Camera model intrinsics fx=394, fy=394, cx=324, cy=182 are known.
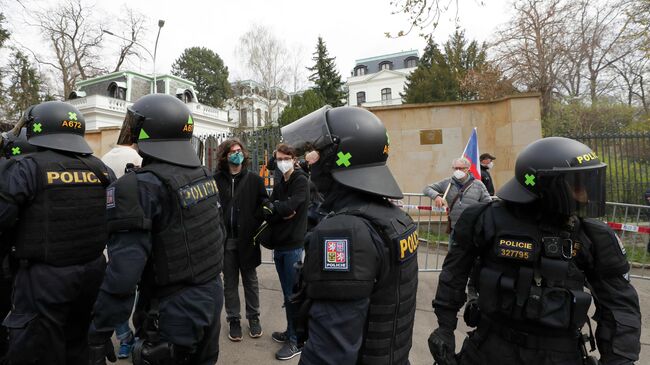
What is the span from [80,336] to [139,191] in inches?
59.2

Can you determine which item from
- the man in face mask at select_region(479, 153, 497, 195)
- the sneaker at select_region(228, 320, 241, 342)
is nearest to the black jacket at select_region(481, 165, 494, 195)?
the man in face mask at select_region(479, 153, 497, 195)

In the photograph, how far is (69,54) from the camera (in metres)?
31.1

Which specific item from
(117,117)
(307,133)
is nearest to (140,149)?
(307,133)

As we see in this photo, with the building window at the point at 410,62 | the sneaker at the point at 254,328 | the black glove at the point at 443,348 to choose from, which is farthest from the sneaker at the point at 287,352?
the building window at the point at 410,62

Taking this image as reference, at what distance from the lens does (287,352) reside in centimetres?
368

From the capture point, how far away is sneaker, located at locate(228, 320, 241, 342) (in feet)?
12.9

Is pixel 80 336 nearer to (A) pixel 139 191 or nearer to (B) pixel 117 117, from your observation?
(A) pixel 139 191

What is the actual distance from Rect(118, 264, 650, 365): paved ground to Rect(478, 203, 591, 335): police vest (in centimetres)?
188

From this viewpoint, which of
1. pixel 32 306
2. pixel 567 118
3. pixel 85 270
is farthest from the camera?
pixel 567 118

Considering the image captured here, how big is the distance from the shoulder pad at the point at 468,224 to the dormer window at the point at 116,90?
3628 centimetres

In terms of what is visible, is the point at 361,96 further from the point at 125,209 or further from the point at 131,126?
the point at 125,209

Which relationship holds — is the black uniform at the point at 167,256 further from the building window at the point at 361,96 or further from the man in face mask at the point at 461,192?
the building window at the point at 361,96

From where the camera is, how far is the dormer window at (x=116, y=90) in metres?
32.8

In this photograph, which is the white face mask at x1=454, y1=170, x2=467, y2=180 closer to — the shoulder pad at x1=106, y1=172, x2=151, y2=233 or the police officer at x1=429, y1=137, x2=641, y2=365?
the police officer at x1=429, y1=137, x2=641, y2=365
